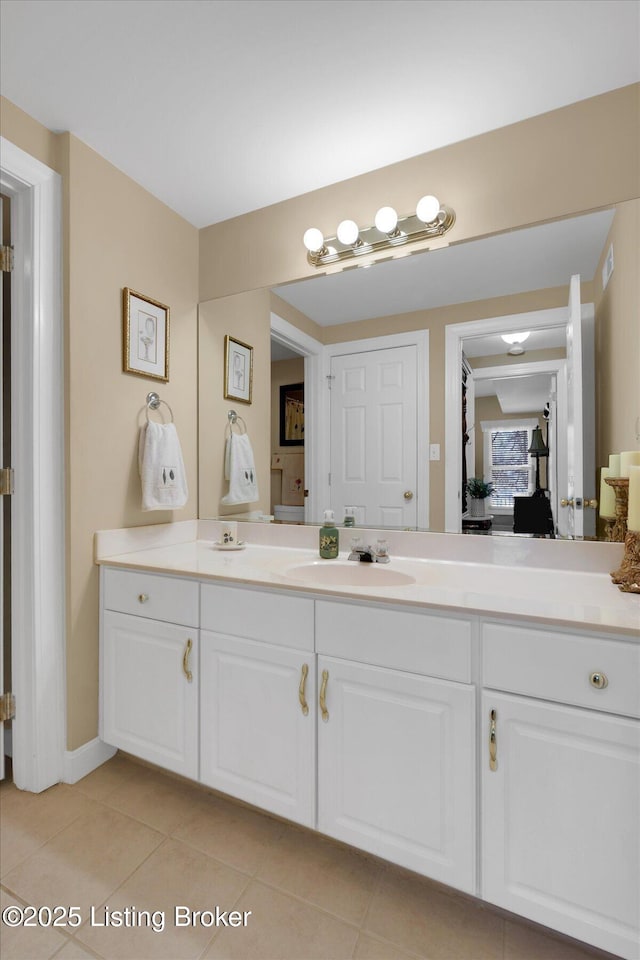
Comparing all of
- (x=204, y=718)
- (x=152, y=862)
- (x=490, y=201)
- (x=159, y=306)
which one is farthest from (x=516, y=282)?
(x=152, y=862)

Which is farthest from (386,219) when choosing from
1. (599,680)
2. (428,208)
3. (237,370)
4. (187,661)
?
(187,661)

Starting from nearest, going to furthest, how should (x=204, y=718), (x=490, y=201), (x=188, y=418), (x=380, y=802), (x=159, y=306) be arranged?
(x=380, y=802) → (x=204, y=718) → (x=490, y=201) → (x=159, y=306) → (x=188, y=418)

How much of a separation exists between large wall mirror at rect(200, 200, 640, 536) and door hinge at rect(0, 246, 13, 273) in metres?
0.95

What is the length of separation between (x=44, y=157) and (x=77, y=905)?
90.2 inches

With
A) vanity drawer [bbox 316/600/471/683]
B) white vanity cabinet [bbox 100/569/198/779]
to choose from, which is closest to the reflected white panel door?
vanity drawer [bbox 316/600/471/683]

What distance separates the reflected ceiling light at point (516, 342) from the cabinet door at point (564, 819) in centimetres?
110

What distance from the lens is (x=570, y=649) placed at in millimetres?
1005

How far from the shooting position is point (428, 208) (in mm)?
1649

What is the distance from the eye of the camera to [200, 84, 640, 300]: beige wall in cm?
145

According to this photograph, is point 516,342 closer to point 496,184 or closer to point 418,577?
point 496,184

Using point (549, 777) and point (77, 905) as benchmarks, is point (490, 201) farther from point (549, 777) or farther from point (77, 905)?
point (77, 905)

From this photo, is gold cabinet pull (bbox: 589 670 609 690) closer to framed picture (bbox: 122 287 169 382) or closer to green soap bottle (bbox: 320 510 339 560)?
green soap bottle (bbox: 320 510 339 560)

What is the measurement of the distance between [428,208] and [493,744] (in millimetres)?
1662

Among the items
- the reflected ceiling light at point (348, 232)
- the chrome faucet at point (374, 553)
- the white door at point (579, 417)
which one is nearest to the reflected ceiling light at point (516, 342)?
the white door at point (579, 417)
